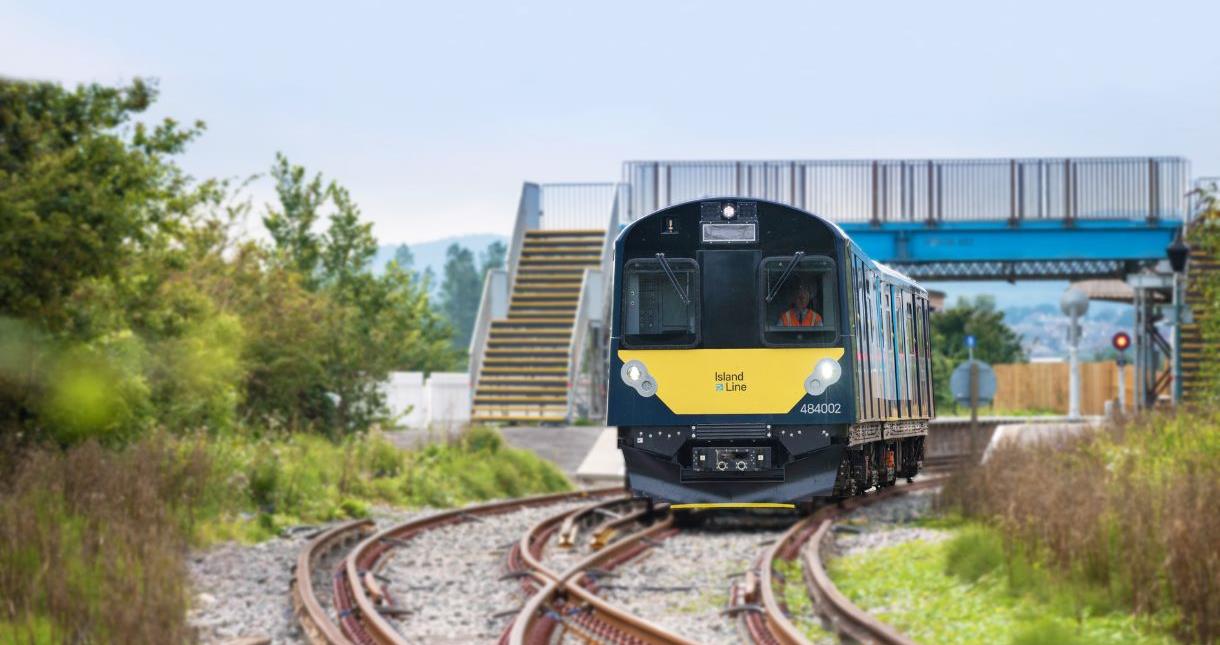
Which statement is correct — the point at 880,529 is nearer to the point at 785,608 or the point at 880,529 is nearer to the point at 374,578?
the point at 785,608

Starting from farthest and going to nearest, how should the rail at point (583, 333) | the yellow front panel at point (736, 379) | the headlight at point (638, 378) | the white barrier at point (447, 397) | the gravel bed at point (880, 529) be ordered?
the white barrier at point (447, 397) → the gravel bed at point (880, 529) → the rail at point (583, 333) → the headlight at point (638, 378) → the yellow front panel at point (736, 379)

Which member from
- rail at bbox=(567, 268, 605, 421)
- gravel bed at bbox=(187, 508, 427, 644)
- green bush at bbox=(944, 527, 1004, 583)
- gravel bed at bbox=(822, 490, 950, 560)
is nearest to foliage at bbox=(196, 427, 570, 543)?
gravel bed at bbox=(187, 508, 427, 644)

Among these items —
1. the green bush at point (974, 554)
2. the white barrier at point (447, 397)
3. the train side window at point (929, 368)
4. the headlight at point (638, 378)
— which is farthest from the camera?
the white barrier at point (447, 397)

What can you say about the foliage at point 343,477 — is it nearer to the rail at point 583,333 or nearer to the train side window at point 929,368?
the rail at point 583,333

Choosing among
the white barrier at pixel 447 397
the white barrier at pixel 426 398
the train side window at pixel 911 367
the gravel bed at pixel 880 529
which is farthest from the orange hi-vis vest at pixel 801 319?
the white barrier at pixel 447 397

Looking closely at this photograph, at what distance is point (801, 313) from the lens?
11.6 ft

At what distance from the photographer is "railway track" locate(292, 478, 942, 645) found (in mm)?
18077

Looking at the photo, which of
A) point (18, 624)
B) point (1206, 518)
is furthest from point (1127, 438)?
point (18, 624)

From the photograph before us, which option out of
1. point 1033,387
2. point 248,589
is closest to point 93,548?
point 248,589

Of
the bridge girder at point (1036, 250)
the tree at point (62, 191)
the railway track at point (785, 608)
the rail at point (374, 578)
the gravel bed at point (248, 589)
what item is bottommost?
the gravel bed at point (248, 589)

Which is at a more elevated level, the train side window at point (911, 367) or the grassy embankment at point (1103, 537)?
the train side window at point (911, 367)

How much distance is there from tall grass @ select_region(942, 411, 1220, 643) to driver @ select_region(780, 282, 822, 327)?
991cm

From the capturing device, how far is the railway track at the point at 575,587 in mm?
18077

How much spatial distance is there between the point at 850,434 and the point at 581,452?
45.2 meters
